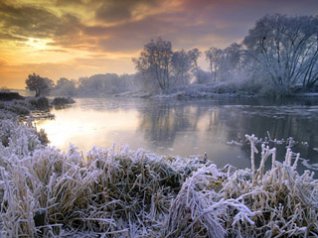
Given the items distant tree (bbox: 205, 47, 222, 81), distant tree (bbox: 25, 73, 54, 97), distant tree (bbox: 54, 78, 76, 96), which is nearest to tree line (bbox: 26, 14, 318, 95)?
distant tree (bbox: 25, 73, 54, 97)

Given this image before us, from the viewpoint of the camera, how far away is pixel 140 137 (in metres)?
5.86

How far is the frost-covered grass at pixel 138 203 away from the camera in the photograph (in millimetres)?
1142

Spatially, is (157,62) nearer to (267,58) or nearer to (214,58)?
(267,58)

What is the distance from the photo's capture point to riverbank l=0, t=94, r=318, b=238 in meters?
1.14

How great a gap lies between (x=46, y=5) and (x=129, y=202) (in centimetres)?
666

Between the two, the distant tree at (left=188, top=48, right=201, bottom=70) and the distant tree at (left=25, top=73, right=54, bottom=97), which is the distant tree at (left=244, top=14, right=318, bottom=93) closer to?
the distant tree at (left=188, top=48, right=201, bottom=70)

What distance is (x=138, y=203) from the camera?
1649 millimetres

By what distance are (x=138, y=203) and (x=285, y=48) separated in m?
27.0

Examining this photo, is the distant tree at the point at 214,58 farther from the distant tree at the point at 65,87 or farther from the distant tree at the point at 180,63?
the distant tree at the point at 65,87

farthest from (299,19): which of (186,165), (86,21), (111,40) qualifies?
(186,165)

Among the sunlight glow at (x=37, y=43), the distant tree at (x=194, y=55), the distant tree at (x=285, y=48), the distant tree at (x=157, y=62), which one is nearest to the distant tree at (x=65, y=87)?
the distant tree at (x=157, y=62)

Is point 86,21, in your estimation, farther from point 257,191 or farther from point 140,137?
point 257,191

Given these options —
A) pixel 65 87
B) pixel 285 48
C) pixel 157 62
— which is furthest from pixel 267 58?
pixel 65 87

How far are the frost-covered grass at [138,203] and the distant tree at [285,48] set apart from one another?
79.1ft
